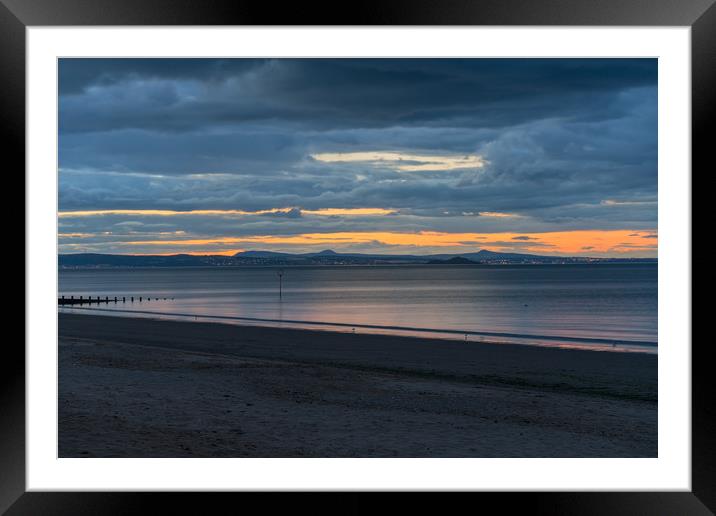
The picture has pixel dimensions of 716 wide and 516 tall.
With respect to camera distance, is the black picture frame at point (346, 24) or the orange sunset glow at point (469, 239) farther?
the orange sunset glow at point (469, 239)

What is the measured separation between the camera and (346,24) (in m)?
2.67

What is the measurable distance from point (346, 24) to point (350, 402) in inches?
166

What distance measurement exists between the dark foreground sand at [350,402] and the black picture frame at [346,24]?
126cm

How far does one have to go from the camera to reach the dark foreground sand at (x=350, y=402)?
452 centimetres

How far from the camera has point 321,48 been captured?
296cm

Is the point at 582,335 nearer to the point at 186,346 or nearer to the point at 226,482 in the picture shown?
the point at 186,346

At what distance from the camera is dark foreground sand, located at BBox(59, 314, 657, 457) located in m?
4.52

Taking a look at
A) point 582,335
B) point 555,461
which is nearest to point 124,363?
point 555,461

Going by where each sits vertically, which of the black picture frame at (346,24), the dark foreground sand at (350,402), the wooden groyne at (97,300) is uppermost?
the black picture frame at (346,24)

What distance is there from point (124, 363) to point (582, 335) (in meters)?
12.4

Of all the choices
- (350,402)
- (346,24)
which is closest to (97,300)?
(350,402)

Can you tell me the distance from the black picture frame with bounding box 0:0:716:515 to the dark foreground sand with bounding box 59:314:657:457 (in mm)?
1261

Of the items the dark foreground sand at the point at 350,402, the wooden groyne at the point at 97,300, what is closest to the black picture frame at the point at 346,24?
the dark foreground sand at the point at 350,402

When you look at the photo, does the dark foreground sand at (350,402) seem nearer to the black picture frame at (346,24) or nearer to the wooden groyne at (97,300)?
the black picture frame at (346,24)
